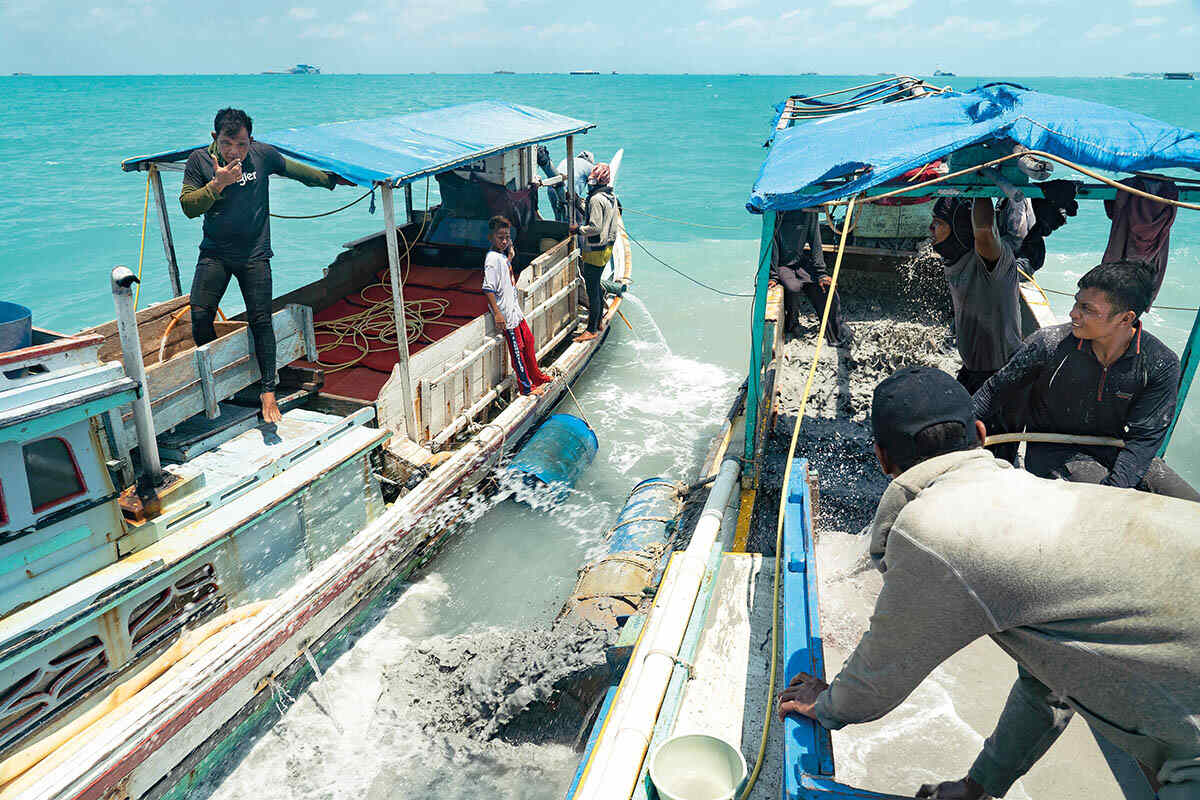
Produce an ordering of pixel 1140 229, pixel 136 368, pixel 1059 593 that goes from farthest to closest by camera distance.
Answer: pixel 1140 229 < pixel 136 368 < pixel 1059 593

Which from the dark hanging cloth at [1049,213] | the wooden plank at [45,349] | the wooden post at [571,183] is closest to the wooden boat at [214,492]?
the wooden plank at [45,349]

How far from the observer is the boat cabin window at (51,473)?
393cm

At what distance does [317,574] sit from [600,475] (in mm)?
4349

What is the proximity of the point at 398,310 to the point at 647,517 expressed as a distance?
2.95m

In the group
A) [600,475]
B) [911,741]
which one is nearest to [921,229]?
[600,475]

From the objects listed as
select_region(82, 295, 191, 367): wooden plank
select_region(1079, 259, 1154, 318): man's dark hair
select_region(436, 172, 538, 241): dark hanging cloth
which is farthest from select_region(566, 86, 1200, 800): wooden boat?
select_region(436, 172, 538, 241): dark hanging cloth

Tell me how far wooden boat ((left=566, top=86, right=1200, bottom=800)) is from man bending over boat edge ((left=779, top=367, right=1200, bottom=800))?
0.73 meters

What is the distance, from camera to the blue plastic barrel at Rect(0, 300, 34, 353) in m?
3.93

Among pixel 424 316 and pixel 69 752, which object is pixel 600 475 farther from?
pixel 69 752

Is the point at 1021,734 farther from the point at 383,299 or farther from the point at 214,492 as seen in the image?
the point at 383,299

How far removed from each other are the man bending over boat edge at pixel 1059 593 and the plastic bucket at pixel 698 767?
3.28 ft

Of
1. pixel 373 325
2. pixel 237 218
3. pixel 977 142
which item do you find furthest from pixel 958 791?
pixel 373 325

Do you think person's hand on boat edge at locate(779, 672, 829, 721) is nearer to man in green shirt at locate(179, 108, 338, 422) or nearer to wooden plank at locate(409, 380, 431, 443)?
man in green shirt at locate(179, 108, 338, 422)

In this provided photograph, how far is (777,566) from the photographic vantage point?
3711 mm
